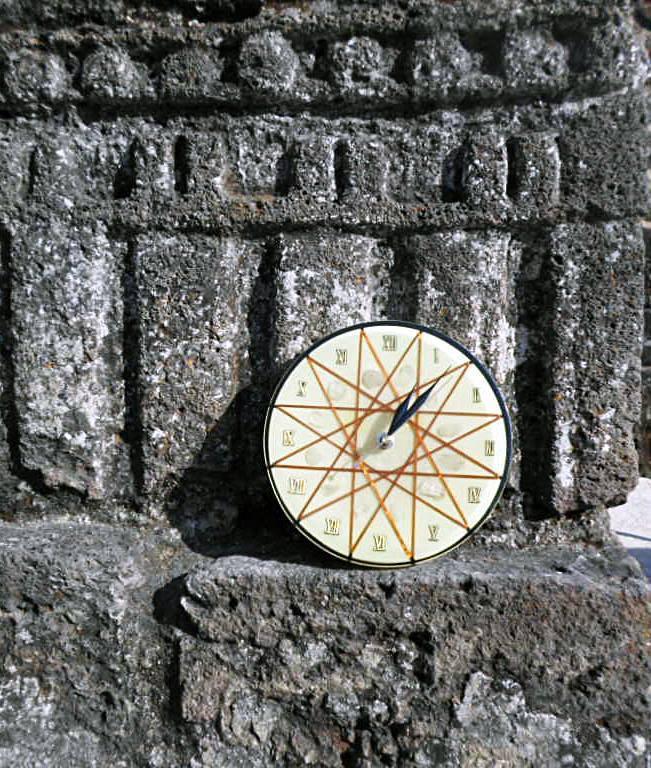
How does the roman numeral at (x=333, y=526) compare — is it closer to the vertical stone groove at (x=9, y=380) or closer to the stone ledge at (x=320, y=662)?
the stone ledge at (x=320, y=662)

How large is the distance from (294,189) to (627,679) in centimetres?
88

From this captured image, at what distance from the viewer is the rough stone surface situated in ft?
3.20

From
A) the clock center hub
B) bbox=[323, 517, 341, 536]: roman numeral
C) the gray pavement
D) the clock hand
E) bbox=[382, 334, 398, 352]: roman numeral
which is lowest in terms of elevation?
the gray pavement

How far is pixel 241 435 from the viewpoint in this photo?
108cm

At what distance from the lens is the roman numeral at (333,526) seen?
971 millimetres

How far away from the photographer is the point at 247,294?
107 cm

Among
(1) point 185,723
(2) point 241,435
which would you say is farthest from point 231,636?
(2) point 241,435

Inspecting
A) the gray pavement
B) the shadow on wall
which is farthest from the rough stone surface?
the gray pavement

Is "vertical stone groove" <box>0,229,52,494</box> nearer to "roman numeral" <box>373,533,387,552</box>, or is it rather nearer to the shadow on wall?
the shadow on wall

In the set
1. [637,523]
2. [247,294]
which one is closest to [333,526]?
[247,294]

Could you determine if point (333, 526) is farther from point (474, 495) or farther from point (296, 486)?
point (474, 495)

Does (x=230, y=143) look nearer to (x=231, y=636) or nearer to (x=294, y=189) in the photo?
(x=294, y=189)

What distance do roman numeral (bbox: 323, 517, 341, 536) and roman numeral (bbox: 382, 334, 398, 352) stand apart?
268mm

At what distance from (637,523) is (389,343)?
159 cm
